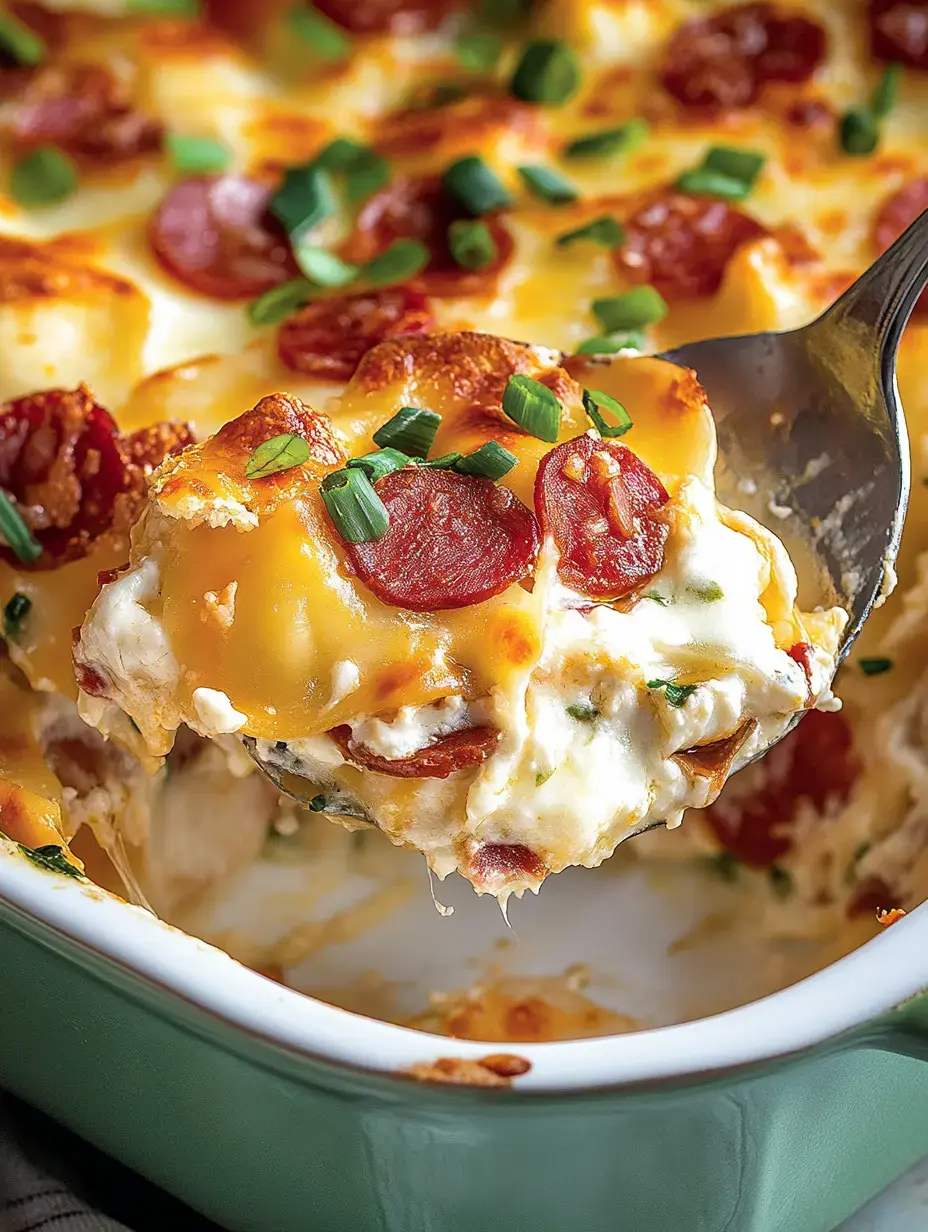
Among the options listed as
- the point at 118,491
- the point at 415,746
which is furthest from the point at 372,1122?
the point at 118,491

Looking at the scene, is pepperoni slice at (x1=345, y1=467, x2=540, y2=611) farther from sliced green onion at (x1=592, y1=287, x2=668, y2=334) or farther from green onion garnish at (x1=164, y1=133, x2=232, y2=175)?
green onion garnish at (x1=164, y1=133, x2=232, y2=175)

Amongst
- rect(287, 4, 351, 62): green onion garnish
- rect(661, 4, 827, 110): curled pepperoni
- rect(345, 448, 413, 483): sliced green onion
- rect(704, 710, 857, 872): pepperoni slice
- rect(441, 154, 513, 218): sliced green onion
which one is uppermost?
rect(661, 4, 827, 110): curled pepperoni

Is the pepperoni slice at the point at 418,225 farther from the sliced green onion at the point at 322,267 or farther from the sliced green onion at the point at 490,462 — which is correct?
the sliced green onion at the point at 490,462

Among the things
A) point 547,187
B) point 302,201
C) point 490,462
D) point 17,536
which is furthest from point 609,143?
point 17,536

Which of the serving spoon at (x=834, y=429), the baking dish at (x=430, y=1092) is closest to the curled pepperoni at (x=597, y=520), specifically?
the serving spoon at (x=834, y=429)

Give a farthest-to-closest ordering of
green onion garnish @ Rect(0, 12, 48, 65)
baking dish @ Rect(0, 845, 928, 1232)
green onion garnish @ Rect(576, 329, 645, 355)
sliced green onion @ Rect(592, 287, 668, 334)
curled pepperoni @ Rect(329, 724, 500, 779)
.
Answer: green onion garnish @ Rect(0, 12, 48, 65), sliced green onion @ Rect(592, 287, 668, 334), green onion garnish @ Rect(576, 329, 645, 355), curled pepperoni @ Rect(329, 724, 500, 779), baking dish @ Rect(0, 845, 928, 1232)

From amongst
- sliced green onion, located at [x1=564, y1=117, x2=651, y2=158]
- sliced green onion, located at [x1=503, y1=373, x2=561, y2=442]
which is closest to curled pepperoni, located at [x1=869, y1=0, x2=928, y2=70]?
sliced green onion, located at [x1=564, y1=117, x2=651, y2=158]
